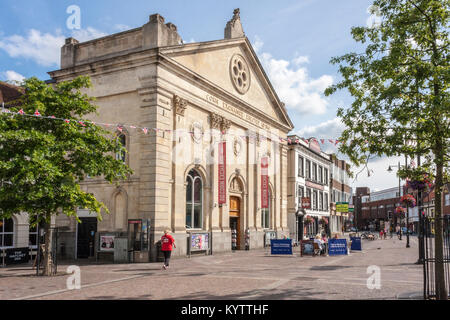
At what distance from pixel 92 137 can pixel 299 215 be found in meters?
30.4

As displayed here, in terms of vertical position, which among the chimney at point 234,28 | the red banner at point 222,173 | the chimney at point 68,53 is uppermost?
the chimney at point 234,28

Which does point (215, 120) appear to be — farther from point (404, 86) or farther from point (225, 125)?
point (404, 86)

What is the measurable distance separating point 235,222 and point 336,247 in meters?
7.67

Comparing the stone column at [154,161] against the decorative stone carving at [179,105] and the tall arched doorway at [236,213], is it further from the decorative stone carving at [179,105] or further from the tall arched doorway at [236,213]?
the tall arched doorway at [236,213]

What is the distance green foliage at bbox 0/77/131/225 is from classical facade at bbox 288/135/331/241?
26609mm

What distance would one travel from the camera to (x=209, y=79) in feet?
87.8

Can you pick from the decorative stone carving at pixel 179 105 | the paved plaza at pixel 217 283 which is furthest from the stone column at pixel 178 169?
the paved plaza at pixel 217 283

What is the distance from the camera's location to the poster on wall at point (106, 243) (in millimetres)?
21781

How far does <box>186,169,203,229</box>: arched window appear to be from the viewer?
80.6 feet

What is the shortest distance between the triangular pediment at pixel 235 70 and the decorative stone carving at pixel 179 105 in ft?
6.42

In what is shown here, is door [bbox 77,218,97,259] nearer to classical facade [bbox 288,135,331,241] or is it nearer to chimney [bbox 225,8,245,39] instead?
chimney [bbox 225,8,245,39]

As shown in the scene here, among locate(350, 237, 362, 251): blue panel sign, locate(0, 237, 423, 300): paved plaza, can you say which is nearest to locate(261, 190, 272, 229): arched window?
locate(350, 237, 362, 251): blue panel sign

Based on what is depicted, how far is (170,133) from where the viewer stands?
22672 mm

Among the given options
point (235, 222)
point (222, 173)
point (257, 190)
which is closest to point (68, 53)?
point (222, 173)
